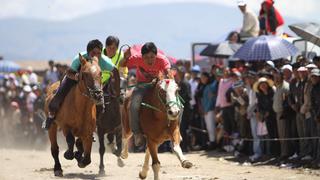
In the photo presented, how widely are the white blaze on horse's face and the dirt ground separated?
271cm

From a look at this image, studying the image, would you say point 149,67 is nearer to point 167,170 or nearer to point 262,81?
point 167,170

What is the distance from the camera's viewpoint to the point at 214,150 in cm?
2528

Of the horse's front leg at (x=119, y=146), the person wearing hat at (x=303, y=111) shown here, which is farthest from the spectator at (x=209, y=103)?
the horse's front leg at (x=119, y=146)

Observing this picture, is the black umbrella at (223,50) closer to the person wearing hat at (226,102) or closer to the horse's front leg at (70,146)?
the person wearing hat at (226,102)

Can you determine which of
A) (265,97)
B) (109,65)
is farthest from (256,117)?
(109,65)

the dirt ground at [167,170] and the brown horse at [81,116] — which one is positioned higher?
the brown horse at [81,116]

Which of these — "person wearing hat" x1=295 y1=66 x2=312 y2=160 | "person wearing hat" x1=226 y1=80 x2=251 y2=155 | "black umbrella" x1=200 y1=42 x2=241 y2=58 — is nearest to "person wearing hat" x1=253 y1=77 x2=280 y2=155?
"person wearing hat" x1=295 y1=66 x2=312 y2=160

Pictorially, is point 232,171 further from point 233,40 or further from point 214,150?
point 233,40

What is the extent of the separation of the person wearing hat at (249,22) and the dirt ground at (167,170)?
13.0 ft

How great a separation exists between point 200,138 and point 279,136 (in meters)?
5.48

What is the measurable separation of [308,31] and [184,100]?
491cm

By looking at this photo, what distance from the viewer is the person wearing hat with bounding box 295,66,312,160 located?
1973 centimetres

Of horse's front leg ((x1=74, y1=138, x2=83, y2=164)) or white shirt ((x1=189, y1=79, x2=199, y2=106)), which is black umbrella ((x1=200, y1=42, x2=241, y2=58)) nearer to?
white shirt ((x1=189, y1=79, x2=199, y2=106))

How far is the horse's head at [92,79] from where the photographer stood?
17109 millimetres
